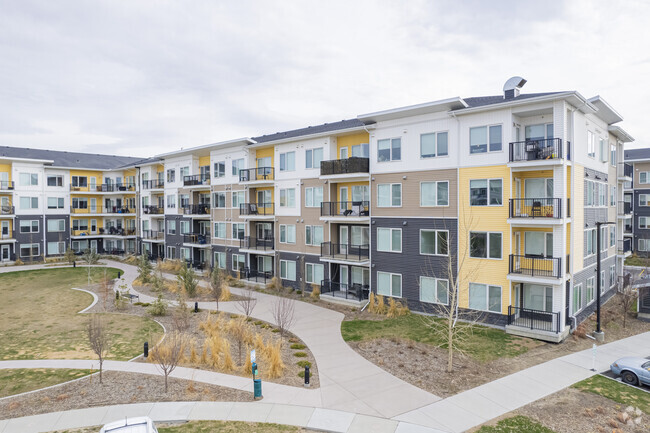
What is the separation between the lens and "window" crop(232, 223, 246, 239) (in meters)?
35.1

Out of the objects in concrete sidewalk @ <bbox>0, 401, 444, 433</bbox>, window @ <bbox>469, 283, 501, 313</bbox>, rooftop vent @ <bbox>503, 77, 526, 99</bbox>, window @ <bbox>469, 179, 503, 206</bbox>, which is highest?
rooftop vent @ <bbox>503, 77, 526, 99</bbox>

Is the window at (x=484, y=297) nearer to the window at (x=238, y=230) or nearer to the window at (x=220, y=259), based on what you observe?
the window at (x=238, y=230)

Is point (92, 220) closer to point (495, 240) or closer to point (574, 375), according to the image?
point (495, 240)

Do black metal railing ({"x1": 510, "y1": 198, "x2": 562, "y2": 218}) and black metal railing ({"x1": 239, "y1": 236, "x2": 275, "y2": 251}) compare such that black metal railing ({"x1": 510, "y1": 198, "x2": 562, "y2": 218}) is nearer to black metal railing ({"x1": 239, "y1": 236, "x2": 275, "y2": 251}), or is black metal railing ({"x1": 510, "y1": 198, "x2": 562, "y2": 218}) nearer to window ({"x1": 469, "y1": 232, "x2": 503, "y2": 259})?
window ({"x1": 469, "y1": 232, "x2": 503, "y2": 259})

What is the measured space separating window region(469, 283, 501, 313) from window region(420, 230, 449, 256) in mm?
2513

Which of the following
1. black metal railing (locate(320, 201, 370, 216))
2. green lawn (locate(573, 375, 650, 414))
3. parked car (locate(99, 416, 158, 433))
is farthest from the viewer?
black metal railing (locate(320, 201, 370, 216))

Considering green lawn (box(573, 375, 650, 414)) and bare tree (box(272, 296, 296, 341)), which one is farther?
bare tree (box(272, 296, 296, 341))

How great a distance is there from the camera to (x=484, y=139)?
20.9 meters

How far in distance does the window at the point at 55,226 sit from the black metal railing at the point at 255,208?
2972 cm

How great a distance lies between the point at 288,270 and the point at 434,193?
1410 centimetres

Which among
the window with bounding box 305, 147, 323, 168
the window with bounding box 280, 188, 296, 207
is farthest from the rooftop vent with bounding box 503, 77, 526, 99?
the window with bounding box 280, 188, 296, 207

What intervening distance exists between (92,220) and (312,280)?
3871cm

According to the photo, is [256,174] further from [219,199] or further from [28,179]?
[28,179]

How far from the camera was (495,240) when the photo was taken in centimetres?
2061
